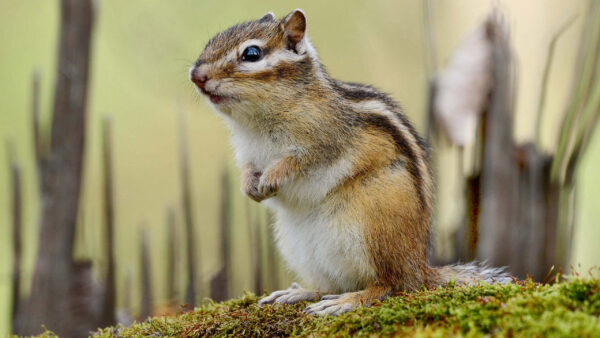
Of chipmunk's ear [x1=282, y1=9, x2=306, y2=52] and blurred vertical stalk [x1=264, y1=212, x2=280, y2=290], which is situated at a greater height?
chipmunk's ear [x1=282, y1=9, x2=306, y2=52]

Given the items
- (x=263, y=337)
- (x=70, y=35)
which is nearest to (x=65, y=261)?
(x=70, y=35)

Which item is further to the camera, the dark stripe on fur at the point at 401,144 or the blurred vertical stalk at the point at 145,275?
the blurred vertical stalk at the point at 145,275

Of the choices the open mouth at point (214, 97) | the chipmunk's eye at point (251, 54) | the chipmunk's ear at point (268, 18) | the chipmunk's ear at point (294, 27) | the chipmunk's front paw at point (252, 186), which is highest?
the chipmunk's ear at point (268, 18)

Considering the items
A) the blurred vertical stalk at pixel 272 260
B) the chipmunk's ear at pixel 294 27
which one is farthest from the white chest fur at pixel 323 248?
the blurred vertical stalk at pixel 272 260

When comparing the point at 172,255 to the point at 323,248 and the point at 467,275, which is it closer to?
the point at 323,248

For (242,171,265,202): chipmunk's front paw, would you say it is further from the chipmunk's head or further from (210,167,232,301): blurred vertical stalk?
(210,167,232,301): blurred vertical stalk

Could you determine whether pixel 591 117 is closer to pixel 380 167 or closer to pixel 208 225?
pixel 380 167

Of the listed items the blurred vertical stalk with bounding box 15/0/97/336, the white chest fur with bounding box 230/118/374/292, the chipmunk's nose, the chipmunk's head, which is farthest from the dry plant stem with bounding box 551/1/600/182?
the blurred vertical stalk with bounding box 15/0/97/336

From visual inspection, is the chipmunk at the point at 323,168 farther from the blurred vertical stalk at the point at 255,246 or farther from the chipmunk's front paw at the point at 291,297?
the blurred vertical stalk at the point at 255,246
